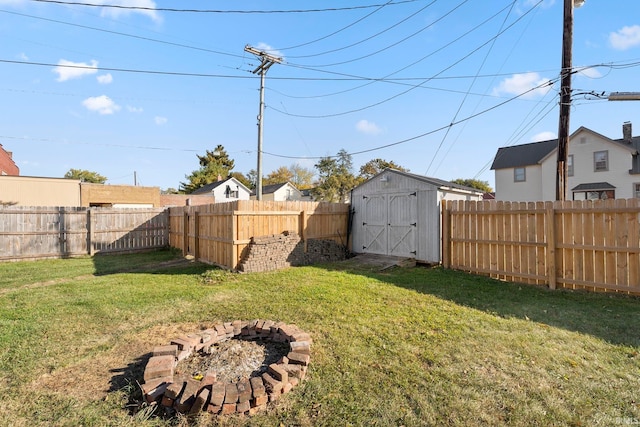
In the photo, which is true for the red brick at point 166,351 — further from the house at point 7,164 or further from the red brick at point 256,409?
the house at point 7,164

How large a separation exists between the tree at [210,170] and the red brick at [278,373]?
3747cm

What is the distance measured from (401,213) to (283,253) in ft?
12.7

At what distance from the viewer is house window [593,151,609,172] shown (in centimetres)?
1881

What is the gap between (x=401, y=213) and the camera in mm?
9078

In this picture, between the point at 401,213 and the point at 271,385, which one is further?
the point at 401,213

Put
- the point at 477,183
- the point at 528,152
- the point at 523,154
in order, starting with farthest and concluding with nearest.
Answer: the point at 477,183 < the point at 523,154 < the point at 528,152

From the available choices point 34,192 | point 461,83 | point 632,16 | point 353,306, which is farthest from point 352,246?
point 34,192

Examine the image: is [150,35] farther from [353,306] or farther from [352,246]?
[353,306]

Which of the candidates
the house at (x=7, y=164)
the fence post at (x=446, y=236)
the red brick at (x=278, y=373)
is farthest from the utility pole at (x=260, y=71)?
the house at (x=7, y=164)

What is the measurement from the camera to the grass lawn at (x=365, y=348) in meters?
2.26

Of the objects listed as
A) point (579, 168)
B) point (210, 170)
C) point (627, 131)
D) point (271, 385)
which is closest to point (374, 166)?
point (579, 168)

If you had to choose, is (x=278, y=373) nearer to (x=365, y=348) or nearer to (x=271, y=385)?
(x=271, y=385)

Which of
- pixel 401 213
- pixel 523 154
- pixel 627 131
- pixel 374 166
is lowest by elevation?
pixel 401 213

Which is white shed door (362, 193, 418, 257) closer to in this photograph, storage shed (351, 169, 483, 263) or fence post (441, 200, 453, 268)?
storage shed (351, 169, 483, 263)
